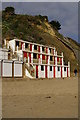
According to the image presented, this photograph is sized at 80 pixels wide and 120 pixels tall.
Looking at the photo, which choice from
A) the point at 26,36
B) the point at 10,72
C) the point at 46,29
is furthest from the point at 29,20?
the point at 10,72

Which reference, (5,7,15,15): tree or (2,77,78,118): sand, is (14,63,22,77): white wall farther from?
(5,7,15,15): tree

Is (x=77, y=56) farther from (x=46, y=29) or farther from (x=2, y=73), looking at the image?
(x=2, y=73)

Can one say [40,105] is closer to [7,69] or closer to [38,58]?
[7,69]

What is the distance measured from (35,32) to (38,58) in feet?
83.0

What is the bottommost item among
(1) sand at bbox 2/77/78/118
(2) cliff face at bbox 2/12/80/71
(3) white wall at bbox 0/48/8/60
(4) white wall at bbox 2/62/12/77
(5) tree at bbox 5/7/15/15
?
(1) sand at bbox 2/77/78/118

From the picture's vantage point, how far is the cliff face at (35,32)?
6419cm

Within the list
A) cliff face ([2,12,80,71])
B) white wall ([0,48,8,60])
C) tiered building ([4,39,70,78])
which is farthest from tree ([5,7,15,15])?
white wall ([0,48,8,60])

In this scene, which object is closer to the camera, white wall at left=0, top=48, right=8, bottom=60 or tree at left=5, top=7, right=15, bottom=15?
white wall at left=0, top=48, right=8, bottom=60

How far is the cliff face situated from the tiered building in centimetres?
1212

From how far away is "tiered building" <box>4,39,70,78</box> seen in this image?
42.4 meters

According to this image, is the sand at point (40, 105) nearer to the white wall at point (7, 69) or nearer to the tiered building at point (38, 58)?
the white wall at point (7, 69)

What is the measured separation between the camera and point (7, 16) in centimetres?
8144

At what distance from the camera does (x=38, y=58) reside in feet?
153

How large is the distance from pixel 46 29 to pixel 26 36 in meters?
17.4
